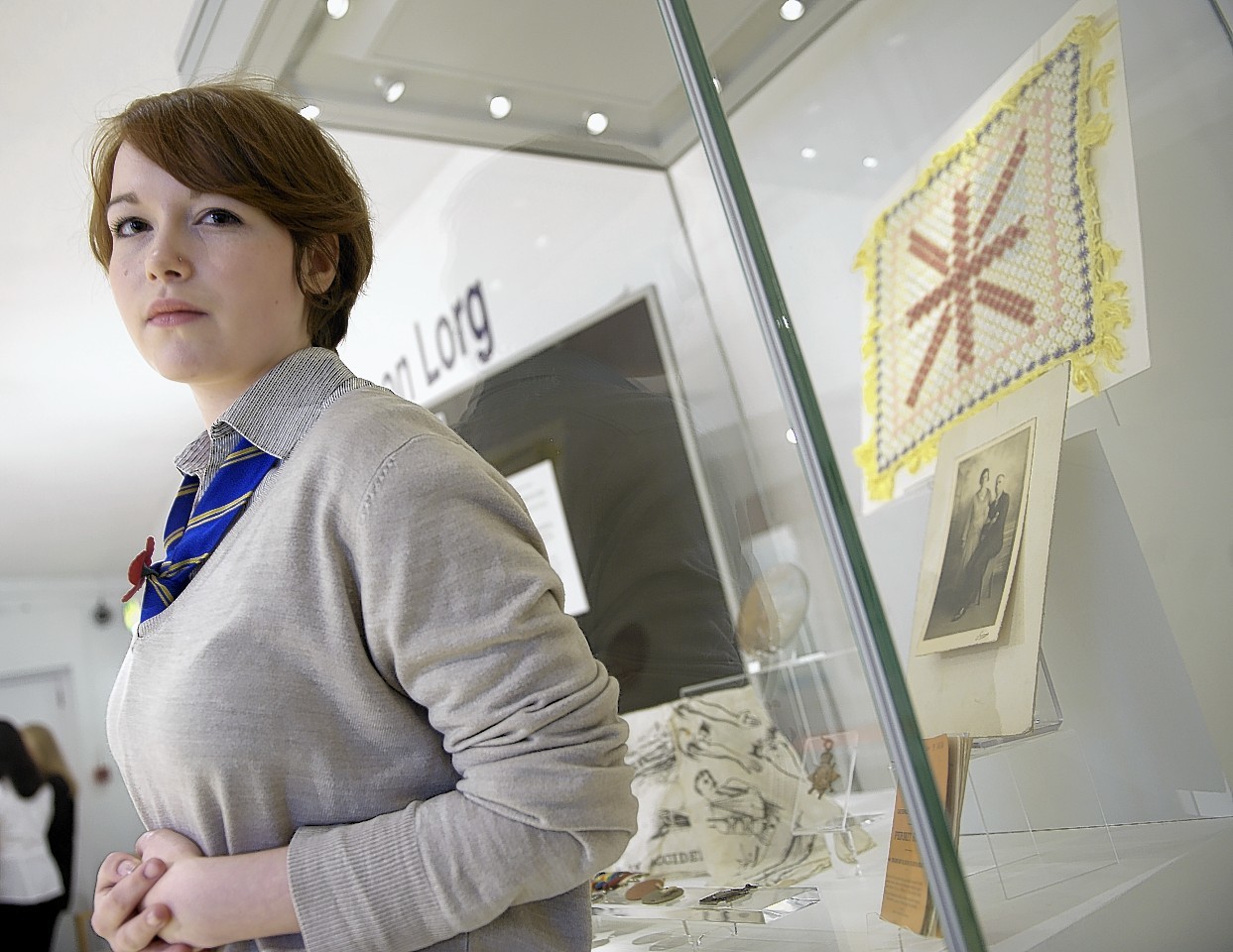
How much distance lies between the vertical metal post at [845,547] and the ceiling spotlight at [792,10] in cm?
13

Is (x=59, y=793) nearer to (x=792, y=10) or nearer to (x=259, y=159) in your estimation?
(x=259, y=159)

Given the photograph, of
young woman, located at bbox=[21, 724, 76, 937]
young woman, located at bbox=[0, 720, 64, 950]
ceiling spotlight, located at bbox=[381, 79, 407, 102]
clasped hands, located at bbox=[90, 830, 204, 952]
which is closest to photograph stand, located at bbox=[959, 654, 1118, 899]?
clasped hands, located at bbox=[90, 830, 204, 952]

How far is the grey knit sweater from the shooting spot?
20.3 inches

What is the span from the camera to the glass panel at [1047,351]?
0.60m

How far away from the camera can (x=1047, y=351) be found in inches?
28.4

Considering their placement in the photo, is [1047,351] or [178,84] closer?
[1047,351]

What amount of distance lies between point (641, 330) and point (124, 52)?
100 centimetres

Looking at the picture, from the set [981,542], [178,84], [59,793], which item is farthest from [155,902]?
[59,793]

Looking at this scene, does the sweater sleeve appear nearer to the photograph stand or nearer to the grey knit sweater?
the grey knit sweater

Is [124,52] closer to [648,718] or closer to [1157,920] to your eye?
[648,718]

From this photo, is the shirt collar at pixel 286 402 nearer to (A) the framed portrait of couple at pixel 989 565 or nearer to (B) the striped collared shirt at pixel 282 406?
(B) the striped collared shirt at pixel 282 406

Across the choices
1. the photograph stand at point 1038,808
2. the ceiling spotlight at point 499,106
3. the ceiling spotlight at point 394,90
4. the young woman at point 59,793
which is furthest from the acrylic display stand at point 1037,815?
the young woman at point 59,793

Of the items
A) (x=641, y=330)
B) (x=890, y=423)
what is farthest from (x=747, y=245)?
(x=641, y=330)

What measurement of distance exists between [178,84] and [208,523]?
1138mm
